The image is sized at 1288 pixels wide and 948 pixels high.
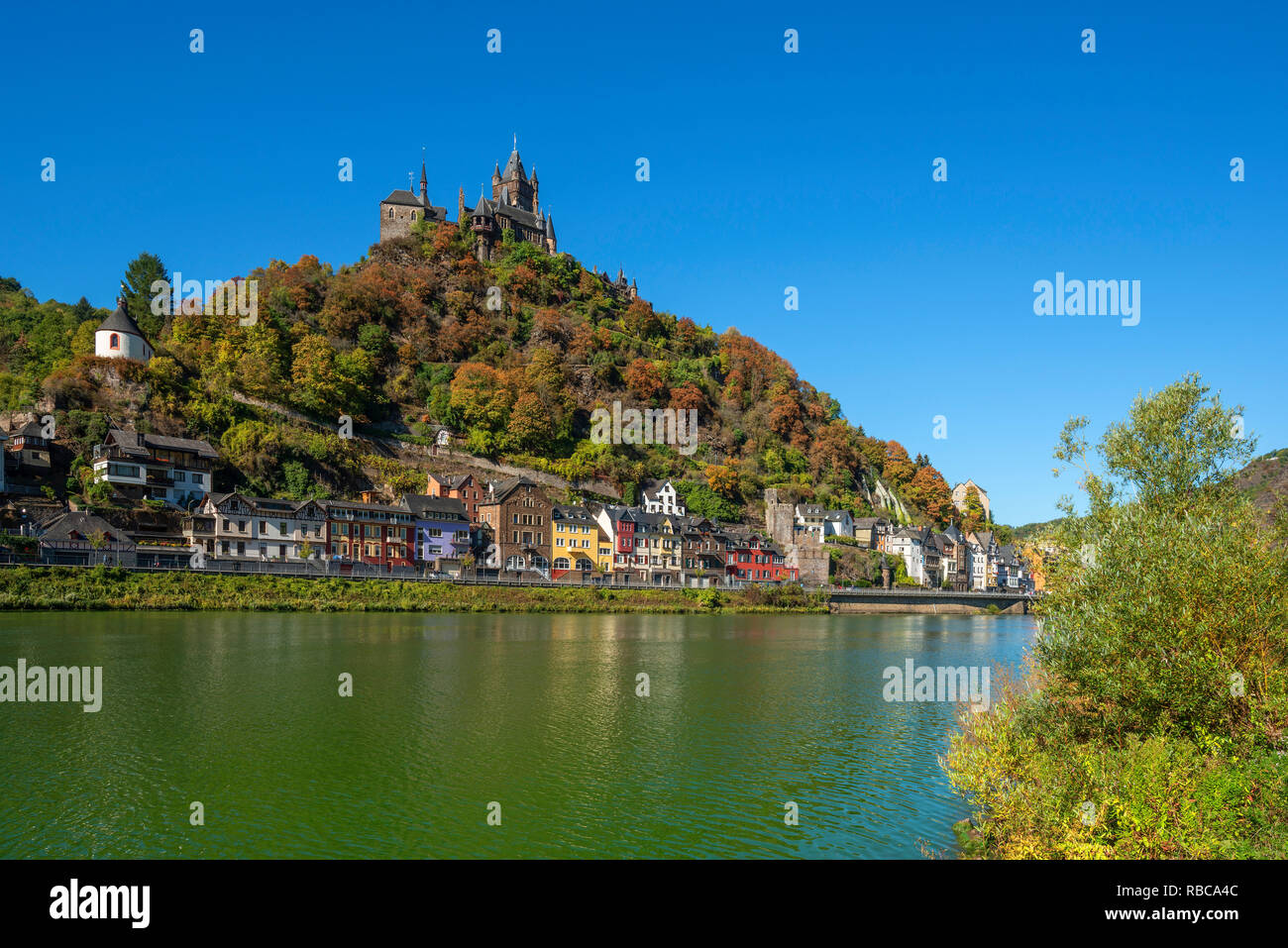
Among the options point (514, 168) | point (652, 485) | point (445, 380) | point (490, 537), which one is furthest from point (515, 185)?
point (490, 537)

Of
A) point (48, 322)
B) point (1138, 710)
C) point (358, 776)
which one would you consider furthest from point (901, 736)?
point (48, 322)

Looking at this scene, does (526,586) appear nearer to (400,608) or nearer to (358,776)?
(400,608)

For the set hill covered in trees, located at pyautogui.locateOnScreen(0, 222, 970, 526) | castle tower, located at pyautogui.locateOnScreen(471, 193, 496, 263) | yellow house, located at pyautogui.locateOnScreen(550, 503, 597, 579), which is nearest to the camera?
hill covered in trees, located at pyautogui.locateOnScreen(0, 222, 970, 526)

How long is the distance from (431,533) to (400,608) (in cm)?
1686

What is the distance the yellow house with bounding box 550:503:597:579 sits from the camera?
90.6 meters

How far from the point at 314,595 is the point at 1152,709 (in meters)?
61.8

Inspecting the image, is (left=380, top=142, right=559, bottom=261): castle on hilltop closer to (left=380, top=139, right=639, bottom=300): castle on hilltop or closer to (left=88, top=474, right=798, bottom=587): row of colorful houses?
(left=380, top=139, right=639, bottom=300): castle on hilltop

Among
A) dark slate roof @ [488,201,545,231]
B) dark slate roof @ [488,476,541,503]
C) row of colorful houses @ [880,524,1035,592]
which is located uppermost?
dark slate roof @ [488,201,545,231]

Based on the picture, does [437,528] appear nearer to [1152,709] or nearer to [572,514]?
[572,514]

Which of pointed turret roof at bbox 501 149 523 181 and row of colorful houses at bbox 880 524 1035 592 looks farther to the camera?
pointed turret roof at bbox 501 149 523 181

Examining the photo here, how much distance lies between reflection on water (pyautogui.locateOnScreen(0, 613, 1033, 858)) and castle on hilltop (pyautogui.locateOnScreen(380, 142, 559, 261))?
108386 mm

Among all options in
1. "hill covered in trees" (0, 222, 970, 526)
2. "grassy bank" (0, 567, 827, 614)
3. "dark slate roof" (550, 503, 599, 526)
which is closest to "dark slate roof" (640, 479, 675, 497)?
"hill covered in trees" (0, 222, 970, 526)

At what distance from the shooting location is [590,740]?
2564 cm

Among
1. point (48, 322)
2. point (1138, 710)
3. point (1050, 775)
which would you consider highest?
point (48, 322)
